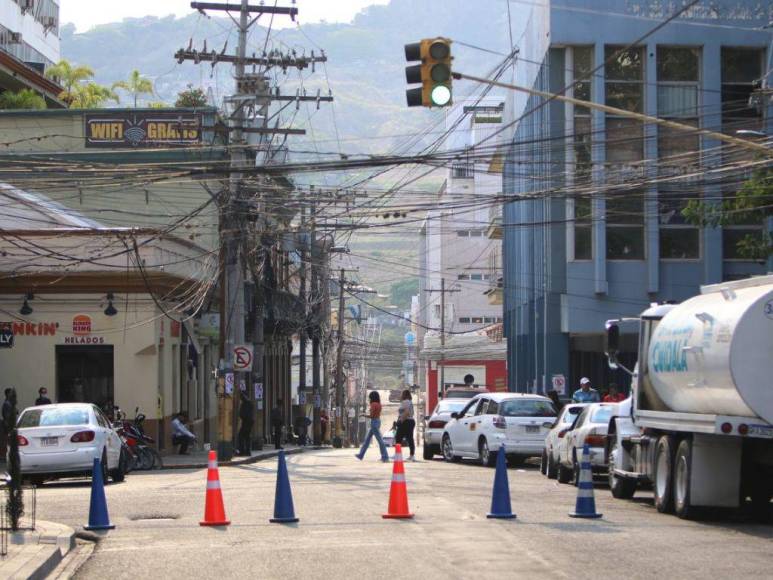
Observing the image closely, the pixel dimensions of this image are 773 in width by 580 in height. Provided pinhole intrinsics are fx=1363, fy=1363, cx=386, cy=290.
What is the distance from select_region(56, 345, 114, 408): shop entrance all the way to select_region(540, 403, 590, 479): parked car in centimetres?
1572

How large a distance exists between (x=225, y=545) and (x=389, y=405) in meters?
116

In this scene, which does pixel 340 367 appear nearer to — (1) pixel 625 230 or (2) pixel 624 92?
(1) pixel 625 230

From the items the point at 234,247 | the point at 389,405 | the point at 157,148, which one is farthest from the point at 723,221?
the point at 389,405

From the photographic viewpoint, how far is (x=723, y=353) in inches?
611

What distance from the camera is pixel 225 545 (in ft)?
45.9

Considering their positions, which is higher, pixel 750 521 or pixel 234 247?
pixel 234 247

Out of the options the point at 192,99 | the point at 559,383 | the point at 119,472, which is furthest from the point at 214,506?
the point at 192,99

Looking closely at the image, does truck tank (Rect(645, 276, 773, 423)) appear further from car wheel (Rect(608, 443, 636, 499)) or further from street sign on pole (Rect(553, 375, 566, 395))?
street sign on pole (Rect(553, 375, 566, 395))

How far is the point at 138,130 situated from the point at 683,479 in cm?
3569

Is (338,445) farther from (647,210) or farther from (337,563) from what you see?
(337,563)

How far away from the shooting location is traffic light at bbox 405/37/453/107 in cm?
1795

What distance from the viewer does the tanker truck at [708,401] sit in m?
15.3

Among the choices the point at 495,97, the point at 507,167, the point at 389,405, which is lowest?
the point at 389,405

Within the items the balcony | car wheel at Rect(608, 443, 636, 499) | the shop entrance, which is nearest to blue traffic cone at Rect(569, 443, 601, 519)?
car wheel at Rect(608, 443, 636, 499)
